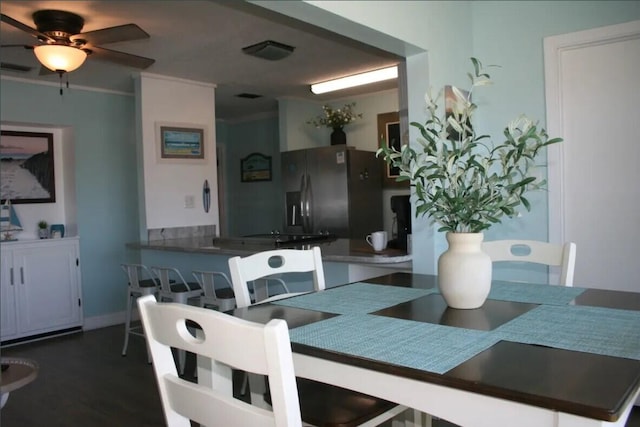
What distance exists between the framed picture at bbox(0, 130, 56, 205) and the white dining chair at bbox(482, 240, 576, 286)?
4.43 m

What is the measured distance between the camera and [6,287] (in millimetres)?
4516

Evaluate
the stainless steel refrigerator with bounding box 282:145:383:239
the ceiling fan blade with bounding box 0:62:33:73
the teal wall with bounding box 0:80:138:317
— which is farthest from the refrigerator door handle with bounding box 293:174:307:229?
the ceiling fan blade with bounding box 0:62:33:73

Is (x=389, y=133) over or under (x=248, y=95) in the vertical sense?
under

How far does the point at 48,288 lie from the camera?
15.7ft

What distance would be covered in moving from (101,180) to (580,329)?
490cm

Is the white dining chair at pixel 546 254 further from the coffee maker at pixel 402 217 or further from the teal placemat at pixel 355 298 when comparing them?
the coffee maker at pixel 402 217

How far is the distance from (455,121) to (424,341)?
24.5 inches

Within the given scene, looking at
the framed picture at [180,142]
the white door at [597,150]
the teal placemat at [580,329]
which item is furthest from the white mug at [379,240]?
the framed picture at [180,142]

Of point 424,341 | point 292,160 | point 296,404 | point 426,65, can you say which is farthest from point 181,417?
point 292,160

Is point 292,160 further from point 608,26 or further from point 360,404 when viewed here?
point 360,404

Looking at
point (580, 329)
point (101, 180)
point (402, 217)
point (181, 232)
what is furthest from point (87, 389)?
point (580, 329)

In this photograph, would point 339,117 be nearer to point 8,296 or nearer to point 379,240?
point 379,240

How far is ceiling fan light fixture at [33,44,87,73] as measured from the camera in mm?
2992

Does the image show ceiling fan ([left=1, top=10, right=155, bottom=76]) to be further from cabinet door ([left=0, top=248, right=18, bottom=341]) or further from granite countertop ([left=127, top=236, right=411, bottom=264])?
cabinet door ([left=0, top=248, right=18, bottom=341])
